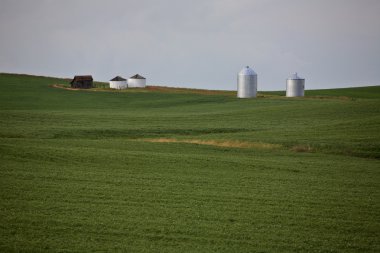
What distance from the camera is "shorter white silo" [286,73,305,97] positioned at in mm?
74875

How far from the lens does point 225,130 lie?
40.5 m

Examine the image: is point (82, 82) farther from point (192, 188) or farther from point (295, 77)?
point (192, 188)

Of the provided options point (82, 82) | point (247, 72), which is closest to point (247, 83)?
point (247, 72)

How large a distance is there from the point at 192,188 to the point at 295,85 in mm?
57969

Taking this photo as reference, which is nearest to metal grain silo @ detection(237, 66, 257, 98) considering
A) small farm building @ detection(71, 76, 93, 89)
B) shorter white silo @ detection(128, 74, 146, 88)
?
shorter white silo @ detection(128, 74, 146, 88)

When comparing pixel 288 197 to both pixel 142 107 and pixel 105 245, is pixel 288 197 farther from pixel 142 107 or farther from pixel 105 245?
pixel 142 107

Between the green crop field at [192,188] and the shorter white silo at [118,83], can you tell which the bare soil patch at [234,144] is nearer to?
the green crop field at [192,188]

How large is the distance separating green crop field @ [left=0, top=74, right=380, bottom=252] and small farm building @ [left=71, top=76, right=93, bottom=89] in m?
42.5

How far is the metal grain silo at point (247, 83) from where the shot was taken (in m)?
72.2

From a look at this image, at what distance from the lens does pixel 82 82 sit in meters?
84.7

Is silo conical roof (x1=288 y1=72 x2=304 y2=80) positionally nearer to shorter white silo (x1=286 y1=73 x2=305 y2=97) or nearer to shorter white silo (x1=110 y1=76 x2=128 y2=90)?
shorter white silo (x1=286 y1=73 x2=305 y2=97)

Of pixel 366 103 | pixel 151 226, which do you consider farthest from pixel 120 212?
pixel 366 103

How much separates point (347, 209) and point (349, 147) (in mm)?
14529

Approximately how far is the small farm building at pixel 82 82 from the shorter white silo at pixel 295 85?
2916cm
